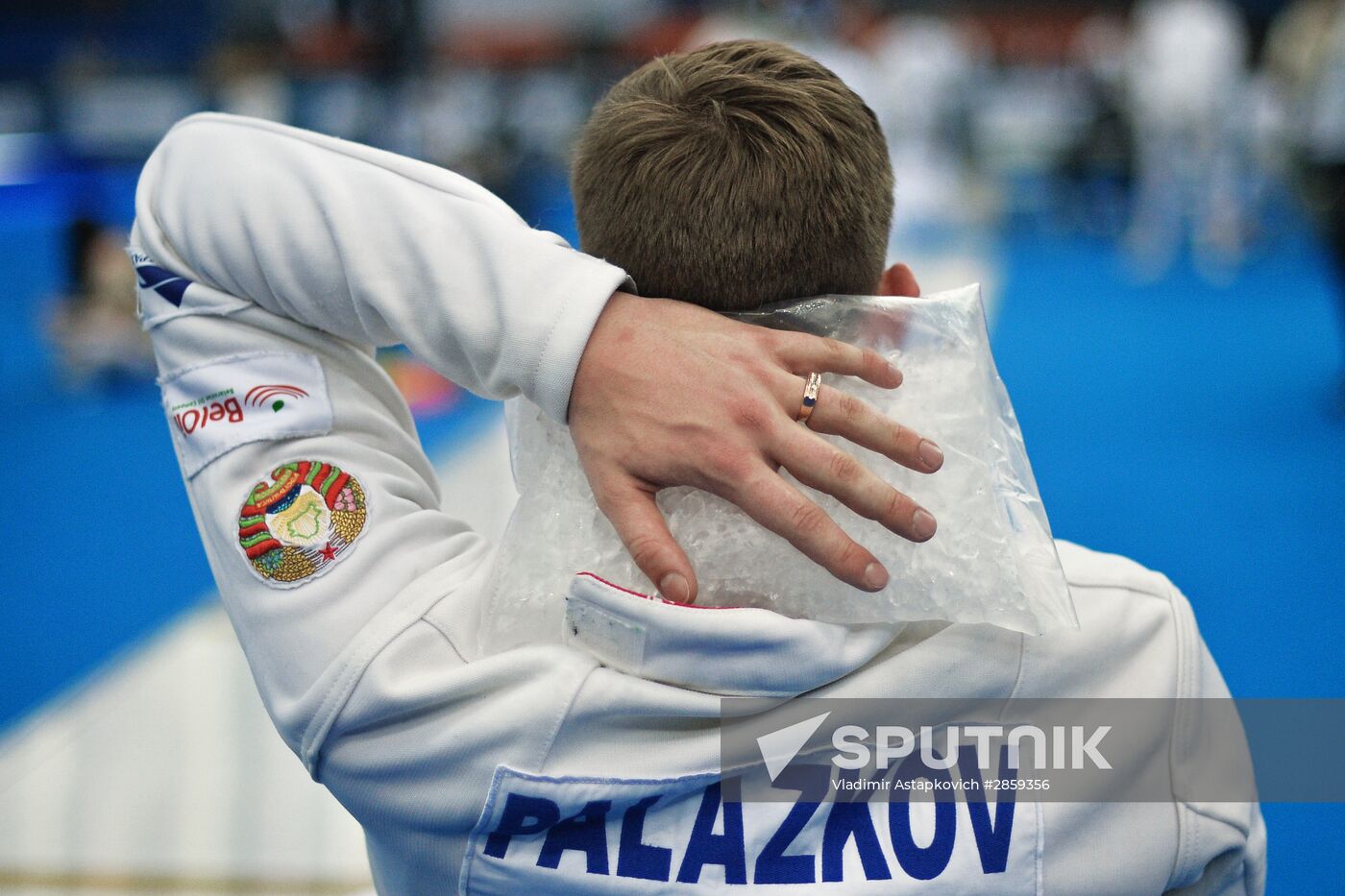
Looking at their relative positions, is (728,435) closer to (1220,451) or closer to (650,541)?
(650,541)

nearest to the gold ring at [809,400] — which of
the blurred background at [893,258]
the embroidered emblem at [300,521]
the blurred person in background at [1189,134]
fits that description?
the embroidered emblem at [300,521]

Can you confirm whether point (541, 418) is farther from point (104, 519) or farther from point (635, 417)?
point (104, 519)

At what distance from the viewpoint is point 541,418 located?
84 cm

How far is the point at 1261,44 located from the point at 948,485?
15411 millimetres

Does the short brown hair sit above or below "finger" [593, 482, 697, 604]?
above

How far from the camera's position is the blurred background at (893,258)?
1.94m

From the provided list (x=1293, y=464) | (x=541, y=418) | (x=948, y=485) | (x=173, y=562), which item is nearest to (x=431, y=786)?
(x=541, y=418)

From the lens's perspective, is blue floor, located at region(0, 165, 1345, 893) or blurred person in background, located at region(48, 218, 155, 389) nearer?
blue floor, located at region(0, 165, 1345, 893)

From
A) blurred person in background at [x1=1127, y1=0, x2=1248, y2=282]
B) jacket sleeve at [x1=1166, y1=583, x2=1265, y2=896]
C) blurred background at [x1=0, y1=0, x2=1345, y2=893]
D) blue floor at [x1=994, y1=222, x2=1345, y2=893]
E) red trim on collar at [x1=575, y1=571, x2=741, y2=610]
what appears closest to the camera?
red trim on collar at [x1=575, y1=571, x2=741, y2=610]

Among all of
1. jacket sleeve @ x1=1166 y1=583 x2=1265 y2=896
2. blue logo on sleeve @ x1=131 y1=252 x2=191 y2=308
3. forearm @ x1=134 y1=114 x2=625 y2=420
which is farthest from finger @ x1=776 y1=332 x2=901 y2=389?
blue logo on sleeve @ x1=131 y1=252 x2=191 y2=308

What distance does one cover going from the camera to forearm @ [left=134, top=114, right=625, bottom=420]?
780 mm

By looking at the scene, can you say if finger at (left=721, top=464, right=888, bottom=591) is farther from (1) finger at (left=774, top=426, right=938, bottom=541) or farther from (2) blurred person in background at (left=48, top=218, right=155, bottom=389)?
(2) blurred person in background at (left=48, top=218, right=155, bottom=389)

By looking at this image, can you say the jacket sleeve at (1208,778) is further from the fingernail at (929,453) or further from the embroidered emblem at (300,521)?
the embroidered emblem at (300,521)

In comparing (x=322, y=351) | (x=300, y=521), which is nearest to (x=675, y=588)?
(x=300, y=521)
